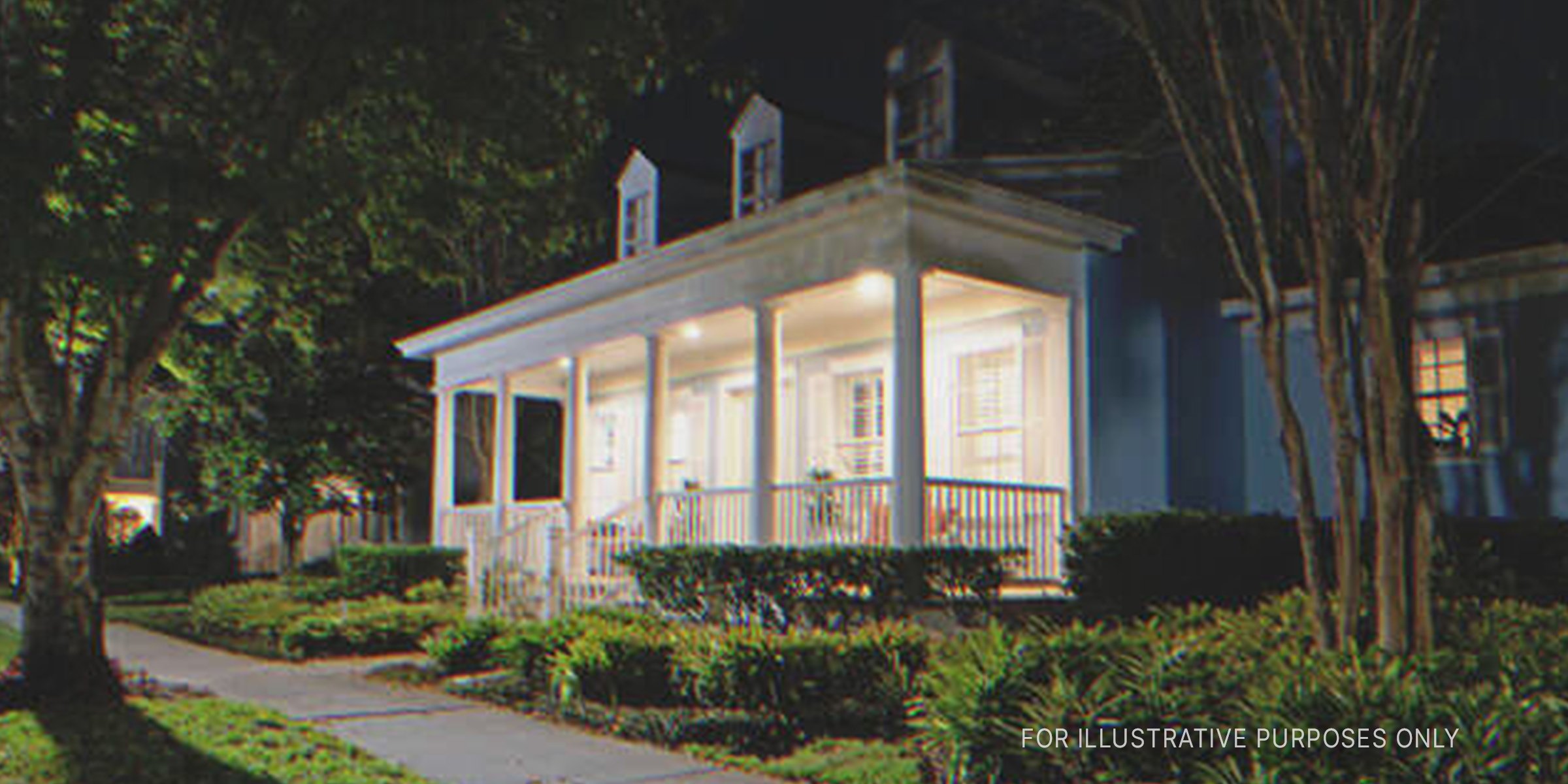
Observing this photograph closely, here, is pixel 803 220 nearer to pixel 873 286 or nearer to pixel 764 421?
pixel 873 286

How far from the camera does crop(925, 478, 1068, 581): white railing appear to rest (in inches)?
474

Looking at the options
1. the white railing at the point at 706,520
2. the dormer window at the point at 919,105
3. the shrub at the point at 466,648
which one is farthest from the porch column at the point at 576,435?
the dormer window at the point at 919,105

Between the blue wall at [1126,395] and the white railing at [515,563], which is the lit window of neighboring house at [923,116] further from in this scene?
the white railing at [515,563]

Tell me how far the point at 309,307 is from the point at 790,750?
8917 mm

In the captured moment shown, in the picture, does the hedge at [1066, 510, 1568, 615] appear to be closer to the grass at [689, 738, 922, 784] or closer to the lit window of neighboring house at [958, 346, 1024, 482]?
the lit window of neighboring house at [958, 346, 1024, 482]

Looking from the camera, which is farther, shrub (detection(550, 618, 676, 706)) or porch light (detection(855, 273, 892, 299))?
porch light (detection(855, 273, 892, 299))

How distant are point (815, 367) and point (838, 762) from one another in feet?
32.6

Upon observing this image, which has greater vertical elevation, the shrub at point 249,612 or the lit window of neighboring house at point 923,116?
the lit window of neighboring house at point 923,116

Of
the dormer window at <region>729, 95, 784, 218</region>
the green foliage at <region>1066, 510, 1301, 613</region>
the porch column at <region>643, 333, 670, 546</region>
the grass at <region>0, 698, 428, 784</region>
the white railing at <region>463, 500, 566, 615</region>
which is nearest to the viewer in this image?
the grass at <region>0, 698, 428, 784</region>

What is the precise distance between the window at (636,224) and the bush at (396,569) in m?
5.99

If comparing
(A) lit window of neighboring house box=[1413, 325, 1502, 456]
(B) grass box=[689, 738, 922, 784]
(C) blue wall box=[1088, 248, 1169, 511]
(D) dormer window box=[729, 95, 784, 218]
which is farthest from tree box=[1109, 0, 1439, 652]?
(D) dormer window box=[729, 95, 784, 218]

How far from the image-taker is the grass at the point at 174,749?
7.16 meters

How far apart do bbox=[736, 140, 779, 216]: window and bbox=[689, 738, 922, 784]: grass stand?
32.2 ft

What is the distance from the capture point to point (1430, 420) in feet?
38.7
